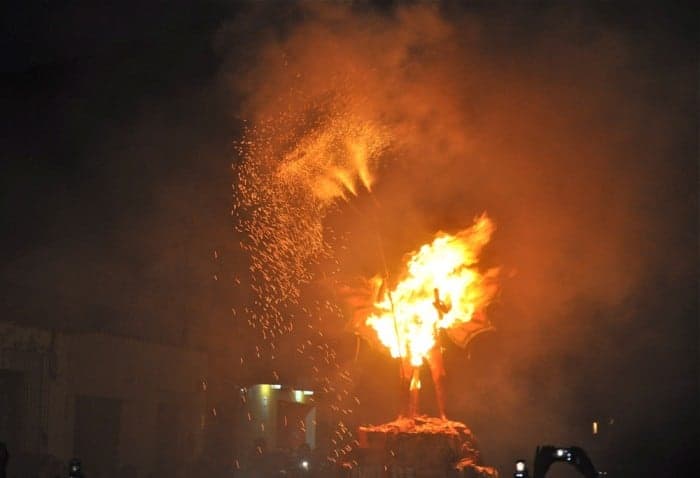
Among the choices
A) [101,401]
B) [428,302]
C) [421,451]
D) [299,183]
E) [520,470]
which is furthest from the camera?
[101,401]

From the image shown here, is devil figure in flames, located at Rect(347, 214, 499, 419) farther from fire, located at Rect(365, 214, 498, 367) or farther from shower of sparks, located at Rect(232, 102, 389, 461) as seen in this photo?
shower of sparks, located at Rect(232, 102, 389, 461)

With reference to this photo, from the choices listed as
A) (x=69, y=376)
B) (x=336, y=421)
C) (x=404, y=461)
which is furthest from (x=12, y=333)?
(x=336, y=421)

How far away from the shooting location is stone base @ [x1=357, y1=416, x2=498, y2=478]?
10820 mm

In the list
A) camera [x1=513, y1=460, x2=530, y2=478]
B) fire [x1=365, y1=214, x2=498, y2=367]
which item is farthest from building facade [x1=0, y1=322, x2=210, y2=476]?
camera [x1=513, y1=460, x2=530, y2=478]

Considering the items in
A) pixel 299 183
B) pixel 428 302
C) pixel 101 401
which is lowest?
pixel 101 401

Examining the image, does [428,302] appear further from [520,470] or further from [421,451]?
[520,470]

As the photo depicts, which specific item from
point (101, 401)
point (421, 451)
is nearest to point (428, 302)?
point (421, 451)

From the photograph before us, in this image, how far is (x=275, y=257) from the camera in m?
16.7

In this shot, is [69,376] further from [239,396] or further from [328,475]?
[239,396]

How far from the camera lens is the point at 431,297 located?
12875 mm

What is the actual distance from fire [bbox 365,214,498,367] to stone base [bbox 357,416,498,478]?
1347 millimetres

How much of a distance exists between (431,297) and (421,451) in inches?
105

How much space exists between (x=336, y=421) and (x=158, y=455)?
634cm

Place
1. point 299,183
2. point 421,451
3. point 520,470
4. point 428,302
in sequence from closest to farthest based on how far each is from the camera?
point 520,470, point 421,451, point 428,302, point 299,183
